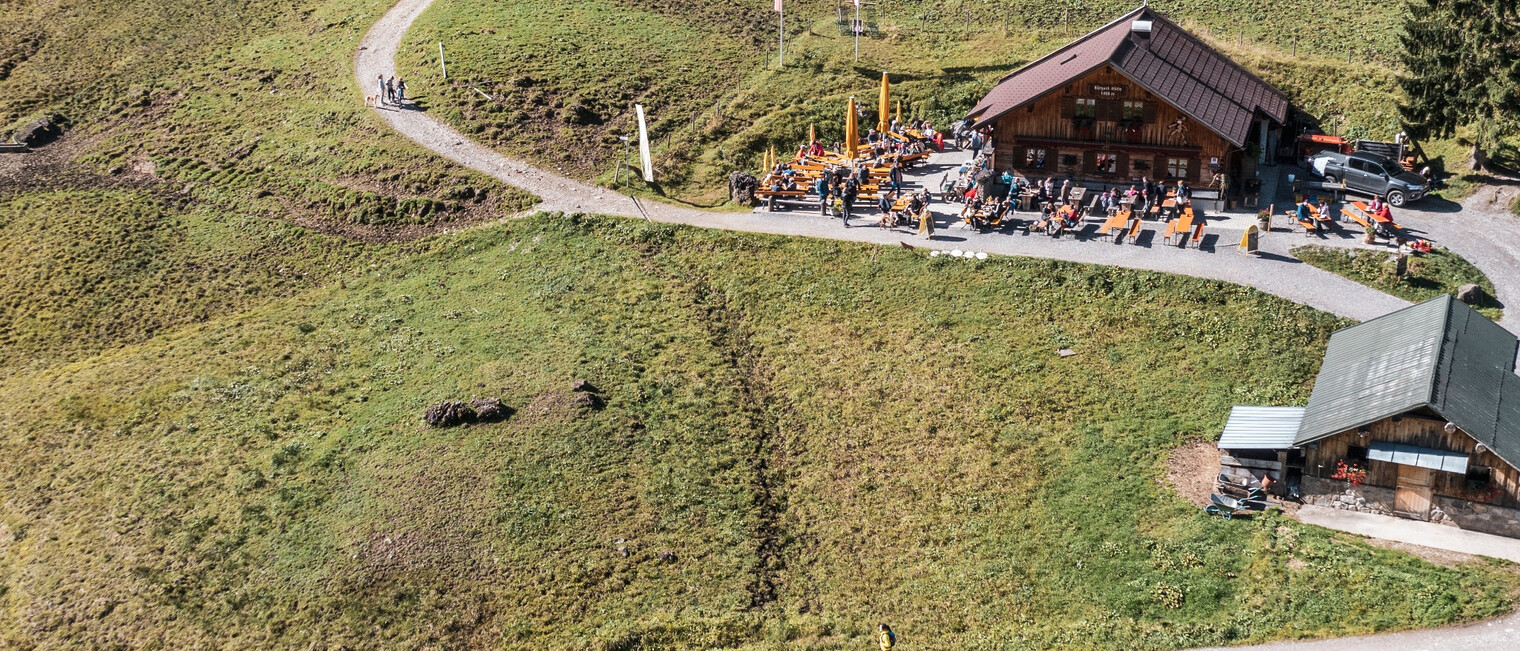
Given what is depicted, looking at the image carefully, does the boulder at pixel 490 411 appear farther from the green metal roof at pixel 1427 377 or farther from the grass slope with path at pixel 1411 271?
the grass slope with path at pixel 1411 271

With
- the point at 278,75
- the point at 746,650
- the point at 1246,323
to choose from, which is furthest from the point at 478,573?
the point at 278,75

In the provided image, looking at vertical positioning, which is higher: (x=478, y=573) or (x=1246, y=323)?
(x=1246, y=323)

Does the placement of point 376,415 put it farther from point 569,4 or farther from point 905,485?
point 569,4

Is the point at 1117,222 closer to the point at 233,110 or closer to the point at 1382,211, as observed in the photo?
the point at 1382,211

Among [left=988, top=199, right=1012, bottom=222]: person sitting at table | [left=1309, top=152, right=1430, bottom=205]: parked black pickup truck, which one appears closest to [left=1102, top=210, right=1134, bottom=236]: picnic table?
[left=988, top=199, right=1012, bottom=222]: person sitting at table

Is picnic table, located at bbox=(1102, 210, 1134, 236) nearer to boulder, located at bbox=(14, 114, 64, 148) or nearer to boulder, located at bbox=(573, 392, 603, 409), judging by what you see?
boulder, located at bbox=(573, 392, 603, 409)

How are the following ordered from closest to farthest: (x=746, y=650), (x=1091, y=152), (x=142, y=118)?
(x=746, y=650) → (x=1091, y=152) → (x=142, y=118)

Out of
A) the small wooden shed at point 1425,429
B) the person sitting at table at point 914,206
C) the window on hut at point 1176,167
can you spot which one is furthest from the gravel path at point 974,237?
the small wooden shed at point 1425,429
